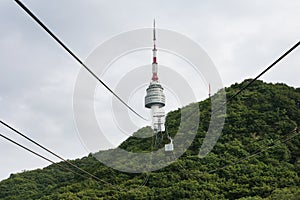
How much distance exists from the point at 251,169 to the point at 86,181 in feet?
44.0

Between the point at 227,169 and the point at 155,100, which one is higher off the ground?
the point at 155,100

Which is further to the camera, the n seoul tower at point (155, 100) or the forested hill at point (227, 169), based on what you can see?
the n seoul tower at point (155, 100)

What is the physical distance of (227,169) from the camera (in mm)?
40844

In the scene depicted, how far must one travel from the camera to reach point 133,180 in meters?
41.4

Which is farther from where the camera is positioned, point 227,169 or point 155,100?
point 155,100

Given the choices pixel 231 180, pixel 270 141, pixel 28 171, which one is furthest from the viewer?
pixel 28 171

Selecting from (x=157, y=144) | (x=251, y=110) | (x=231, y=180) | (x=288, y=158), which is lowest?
(x=231, y=180)

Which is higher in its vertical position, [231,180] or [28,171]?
[28,171]

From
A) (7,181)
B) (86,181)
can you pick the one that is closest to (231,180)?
(86,181)

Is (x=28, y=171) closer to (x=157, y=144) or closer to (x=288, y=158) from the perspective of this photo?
(x=157, y=144)

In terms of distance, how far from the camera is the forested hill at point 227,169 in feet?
119

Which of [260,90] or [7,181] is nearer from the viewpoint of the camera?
[7,181]

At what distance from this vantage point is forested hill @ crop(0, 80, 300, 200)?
36.4 meters

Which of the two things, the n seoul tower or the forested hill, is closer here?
the forested hill
